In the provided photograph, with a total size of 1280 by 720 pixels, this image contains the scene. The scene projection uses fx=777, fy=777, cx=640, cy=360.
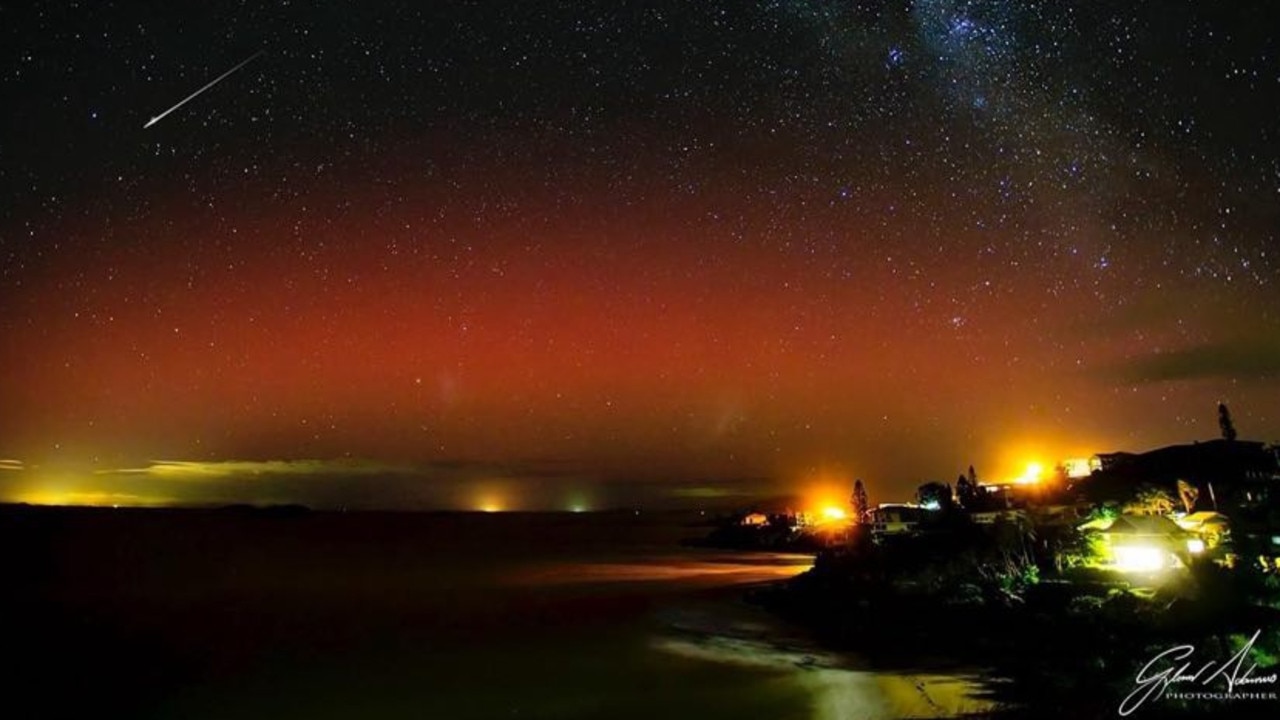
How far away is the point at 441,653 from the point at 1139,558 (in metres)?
21.9

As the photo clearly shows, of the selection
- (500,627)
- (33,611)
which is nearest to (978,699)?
(500,627)

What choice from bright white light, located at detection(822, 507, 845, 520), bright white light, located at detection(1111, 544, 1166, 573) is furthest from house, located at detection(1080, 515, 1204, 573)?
bright white light, located at detection(822, 507, 845, 520)

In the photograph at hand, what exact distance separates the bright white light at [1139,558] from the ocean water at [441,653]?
616cm

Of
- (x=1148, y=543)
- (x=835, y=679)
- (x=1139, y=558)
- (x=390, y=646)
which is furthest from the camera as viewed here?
(x=390, y=646)

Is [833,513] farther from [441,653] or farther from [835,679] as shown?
[835,679]

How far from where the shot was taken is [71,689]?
75.8 feet

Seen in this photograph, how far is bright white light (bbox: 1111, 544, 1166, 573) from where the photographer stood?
62.9 ft

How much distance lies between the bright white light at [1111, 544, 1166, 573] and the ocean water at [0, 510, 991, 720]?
6.16m

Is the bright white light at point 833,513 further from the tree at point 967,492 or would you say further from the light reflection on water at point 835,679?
the light reflection on water at point 835,679

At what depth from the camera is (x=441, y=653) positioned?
27.6 m

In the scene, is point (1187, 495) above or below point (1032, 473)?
below

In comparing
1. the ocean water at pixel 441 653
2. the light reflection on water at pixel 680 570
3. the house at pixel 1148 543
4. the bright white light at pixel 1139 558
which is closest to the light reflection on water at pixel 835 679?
the ocean water at pixel 441 653

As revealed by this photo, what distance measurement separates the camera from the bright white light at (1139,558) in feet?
62.9

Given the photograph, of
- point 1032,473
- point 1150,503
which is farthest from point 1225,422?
point 1150,503
